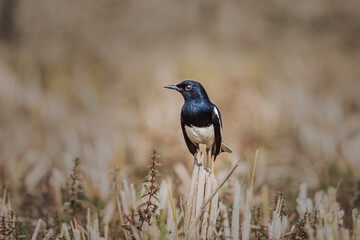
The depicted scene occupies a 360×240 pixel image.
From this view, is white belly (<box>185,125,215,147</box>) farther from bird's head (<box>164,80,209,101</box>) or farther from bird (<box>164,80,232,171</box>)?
bird's head (<box>164,80,209,101</box>)

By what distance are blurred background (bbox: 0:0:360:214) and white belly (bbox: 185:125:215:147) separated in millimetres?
2244

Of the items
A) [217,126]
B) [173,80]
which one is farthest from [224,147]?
[173,80]

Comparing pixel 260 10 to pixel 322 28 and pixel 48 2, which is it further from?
pixel 48 2

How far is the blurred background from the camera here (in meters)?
5.04

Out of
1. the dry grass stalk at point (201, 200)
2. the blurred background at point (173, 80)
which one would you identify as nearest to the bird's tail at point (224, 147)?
the dry grass stalk at point (201, 200)

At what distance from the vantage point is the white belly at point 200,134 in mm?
2221

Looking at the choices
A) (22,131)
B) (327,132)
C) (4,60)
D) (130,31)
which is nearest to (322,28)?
(327,132)

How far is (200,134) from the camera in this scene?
2.23 meters

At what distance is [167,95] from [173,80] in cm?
72

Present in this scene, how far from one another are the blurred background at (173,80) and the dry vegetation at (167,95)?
0.03 metres

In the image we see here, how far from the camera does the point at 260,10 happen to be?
354 inches

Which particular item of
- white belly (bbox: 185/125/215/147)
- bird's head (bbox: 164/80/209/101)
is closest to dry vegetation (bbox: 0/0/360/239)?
white belly (bbox: 185/125/215/147)

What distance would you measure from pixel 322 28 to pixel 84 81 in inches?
237

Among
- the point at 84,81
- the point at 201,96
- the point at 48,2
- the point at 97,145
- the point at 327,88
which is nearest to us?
the point at 201,96
